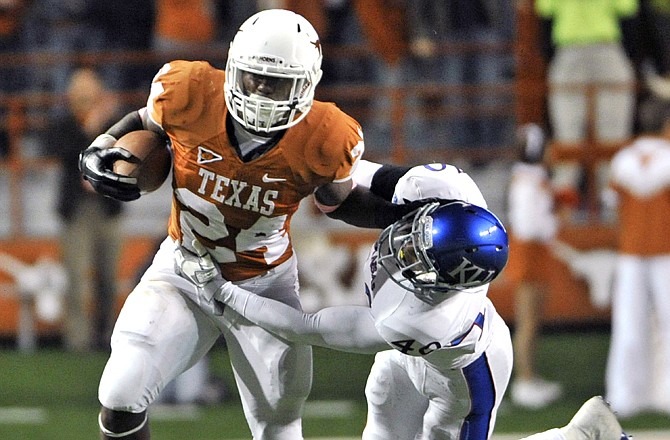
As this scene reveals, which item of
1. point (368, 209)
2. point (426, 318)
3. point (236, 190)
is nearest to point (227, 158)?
point (236, 190)

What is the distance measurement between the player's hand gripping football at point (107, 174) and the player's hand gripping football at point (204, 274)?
0.33 metres

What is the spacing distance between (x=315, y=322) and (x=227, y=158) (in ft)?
1.86

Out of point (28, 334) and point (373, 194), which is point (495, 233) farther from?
point (28, 334)

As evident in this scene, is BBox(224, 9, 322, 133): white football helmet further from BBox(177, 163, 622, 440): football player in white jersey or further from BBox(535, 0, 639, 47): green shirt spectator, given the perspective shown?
BBox(535, 0, 639, 47): green shirt spectator

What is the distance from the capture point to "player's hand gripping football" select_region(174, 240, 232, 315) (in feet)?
14.1

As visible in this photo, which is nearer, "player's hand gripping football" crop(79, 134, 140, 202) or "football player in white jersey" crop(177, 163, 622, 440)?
"football player in white jersey" crop(177, 163, 622, 440)

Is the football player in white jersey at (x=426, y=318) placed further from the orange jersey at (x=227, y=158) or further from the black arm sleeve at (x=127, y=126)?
the black arm sleeve at (x=127, y=126)

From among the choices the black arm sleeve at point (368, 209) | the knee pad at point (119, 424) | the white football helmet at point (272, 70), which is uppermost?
the white football helmet at point (272, 70)

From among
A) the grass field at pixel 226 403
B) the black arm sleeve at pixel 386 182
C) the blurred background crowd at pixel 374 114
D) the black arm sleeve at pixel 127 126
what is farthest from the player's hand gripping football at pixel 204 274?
the blurred background crowd at pixel 374 114

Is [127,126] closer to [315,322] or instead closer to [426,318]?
[315,322]

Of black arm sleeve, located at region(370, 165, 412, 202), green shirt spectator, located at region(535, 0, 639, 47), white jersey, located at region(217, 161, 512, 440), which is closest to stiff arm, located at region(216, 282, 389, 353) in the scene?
white jersey, located at region(217, 161, 512, 440)

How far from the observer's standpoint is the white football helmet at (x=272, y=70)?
4070 millimetres

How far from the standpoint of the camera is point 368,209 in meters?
4.34

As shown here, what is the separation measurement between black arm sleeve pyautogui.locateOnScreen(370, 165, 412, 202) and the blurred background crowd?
2.65 meters
